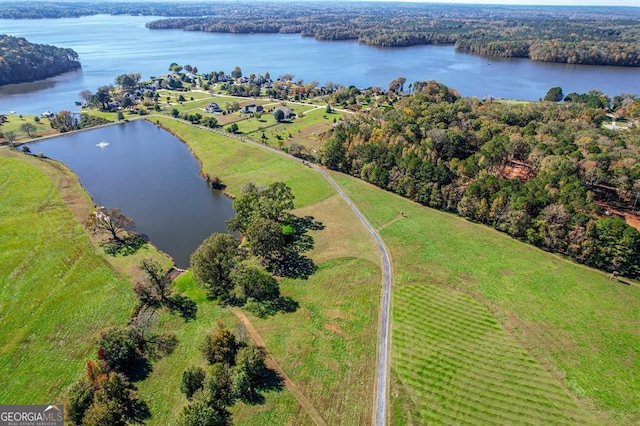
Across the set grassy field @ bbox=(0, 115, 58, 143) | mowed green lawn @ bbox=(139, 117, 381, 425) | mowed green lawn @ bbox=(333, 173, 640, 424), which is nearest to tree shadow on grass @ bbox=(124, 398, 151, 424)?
mowed green lawn @ bbox=(139, 117, 381, 425)

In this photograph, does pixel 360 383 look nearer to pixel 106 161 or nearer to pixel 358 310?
pixel 358 310

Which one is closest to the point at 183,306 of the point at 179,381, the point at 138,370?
the point at 138,370

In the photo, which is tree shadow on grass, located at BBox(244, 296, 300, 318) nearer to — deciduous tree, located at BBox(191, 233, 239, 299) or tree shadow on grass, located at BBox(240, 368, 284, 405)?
deciduous tree, located at BBox(191, 233, 239, 299)

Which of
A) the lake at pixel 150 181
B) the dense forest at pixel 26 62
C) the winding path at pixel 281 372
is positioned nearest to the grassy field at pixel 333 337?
the winding path at pixel 281 372

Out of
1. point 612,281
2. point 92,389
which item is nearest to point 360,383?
point 92,389

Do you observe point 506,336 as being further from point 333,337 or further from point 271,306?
point 271,306
